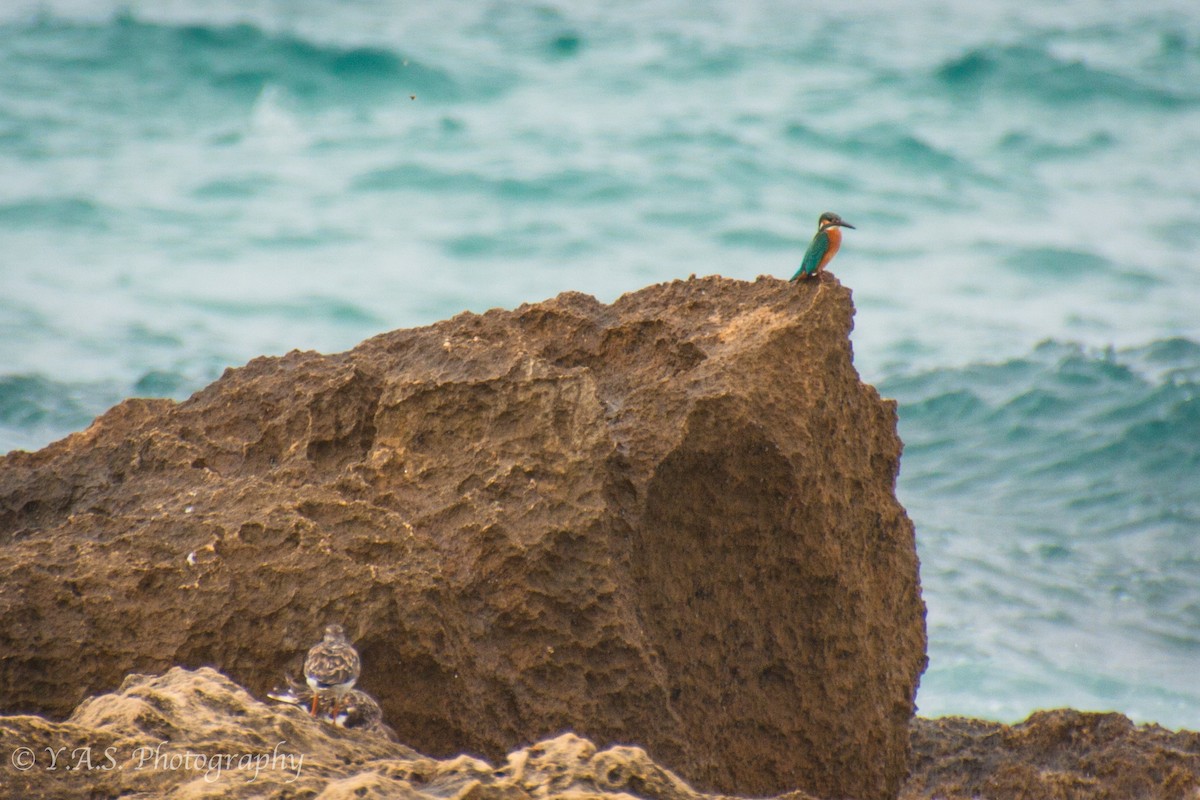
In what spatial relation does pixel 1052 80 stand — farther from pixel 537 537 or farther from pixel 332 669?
pixel 332 669

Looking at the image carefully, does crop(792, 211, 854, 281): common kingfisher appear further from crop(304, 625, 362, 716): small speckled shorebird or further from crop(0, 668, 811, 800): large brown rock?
crop(0, 668, 811, 800): large brown rock

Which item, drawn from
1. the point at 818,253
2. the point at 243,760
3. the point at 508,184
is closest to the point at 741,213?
the point at 508,184

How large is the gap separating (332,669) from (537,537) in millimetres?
809

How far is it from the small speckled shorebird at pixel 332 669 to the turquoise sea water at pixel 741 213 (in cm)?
675

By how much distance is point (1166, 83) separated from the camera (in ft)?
72.1

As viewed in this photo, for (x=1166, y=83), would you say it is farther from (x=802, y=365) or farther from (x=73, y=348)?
(x=802, y=365)

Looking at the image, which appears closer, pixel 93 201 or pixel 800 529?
pixel 800 529

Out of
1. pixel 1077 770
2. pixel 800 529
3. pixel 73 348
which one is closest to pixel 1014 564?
pixel 1077 770

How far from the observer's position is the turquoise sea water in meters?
11.8

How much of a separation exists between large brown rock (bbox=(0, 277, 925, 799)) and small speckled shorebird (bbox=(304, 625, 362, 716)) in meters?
0.22

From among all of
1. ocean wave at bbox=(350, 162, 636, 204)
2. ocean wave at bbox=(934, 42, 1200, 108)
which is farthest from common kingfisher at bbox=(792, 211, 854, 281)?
ocean wave at bbox=(934, 42, 1200, 108)

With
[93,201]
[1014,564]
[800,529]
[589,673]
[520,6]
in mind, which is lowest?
[589,673]

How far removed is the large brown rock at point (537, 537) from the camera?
4.30 meters

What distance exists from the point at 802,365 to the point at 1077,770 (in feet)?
7.04
